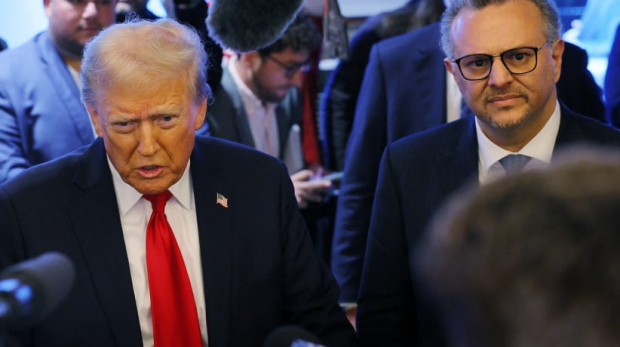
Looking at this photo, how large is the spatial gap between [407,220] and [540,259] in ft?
4.90

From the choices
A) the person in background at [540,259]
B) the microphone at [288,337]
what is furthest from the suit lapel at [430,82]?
the person in background at [540,259]

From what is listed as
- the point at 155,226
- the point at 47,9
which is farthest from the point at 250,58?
the point at 155,226

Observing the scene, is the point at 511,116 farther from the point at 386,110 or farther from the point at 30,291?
the point at 30,291

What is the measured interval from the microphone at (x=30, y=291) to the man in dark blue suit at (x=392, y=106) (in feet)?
5.60

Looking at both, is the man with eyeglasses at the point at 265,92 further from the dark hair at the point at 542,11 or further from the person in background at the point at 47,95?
the dark hair at the point at 542,11

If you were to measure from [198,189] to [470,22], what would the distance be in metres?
0.92

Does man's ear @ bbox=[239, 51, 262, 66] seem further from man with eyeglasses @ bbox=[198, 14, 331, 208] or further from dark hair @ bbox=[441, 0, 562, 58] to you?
dark hair @ bbox=[441, 0, 562, 58]

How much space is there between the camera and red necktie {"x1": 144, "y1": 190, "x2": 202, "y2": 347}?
217 centimetres

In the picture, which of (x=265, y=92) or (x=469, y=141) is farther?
(x=265, y=92)

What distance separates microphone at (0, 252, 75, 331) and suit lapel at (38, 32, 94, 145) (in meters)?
1.57

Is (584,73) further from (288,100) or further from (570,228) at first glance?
(570,228)

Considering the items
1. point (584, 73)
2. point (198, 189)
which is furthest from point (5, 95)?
point (584, 73)

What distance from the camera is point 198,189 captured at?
7.73 feet

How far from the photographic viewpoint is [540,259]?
976 millimetres
